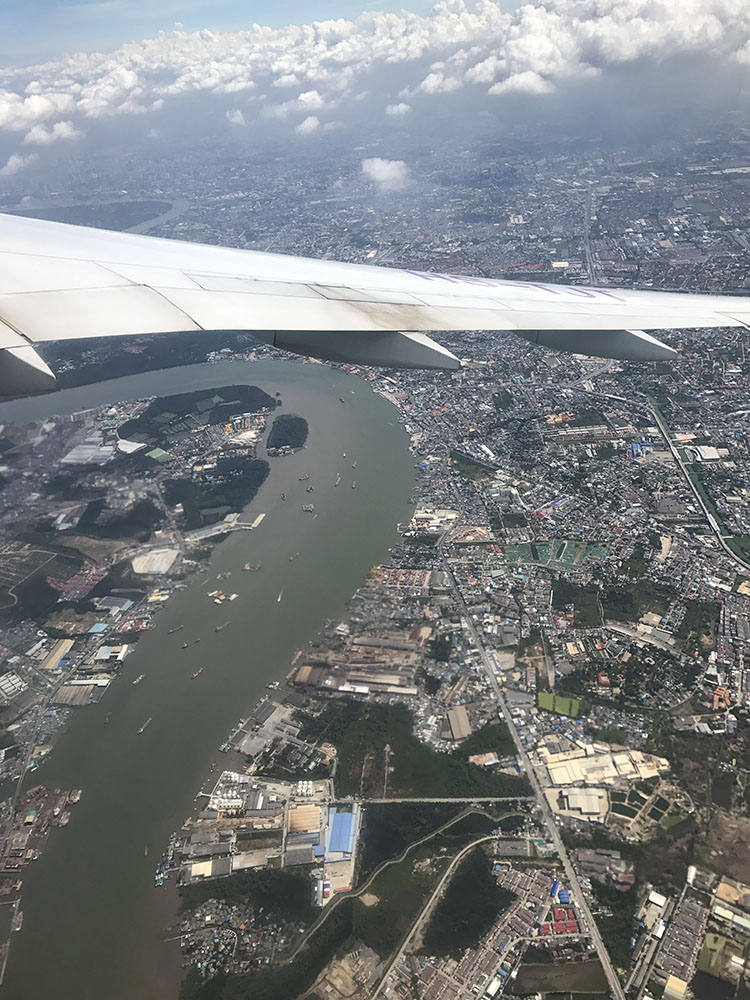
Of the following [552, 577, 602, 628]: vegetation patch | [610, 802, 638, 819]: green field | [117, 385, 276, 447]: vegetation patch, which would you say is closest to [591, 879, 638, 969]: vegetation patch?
[610, 802, 638, 819]: green field

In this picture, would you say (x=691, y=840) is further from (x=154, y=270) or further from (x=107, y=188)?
(x=107, y=188)

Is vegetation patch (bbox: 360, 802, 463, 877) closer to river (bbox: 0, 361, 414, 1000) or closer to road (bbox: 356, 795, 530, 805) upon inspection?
road (bbox: 356, 795, 530, 805)

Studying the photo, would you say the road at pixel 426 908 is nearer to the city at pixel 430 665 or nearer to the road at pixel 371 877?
the city at pixel 430 665

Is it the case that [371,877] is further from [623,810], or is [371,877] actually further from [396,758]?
[623,810]

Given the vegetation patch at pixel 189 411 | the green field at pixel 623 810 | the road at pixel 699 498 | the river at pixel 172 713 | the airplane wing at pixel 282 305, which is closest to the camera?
the airplane wing at pixel 282 305

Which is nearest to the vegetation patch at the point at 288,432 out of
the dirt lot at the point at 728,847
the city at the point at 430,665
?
the city at the point at 430,665
